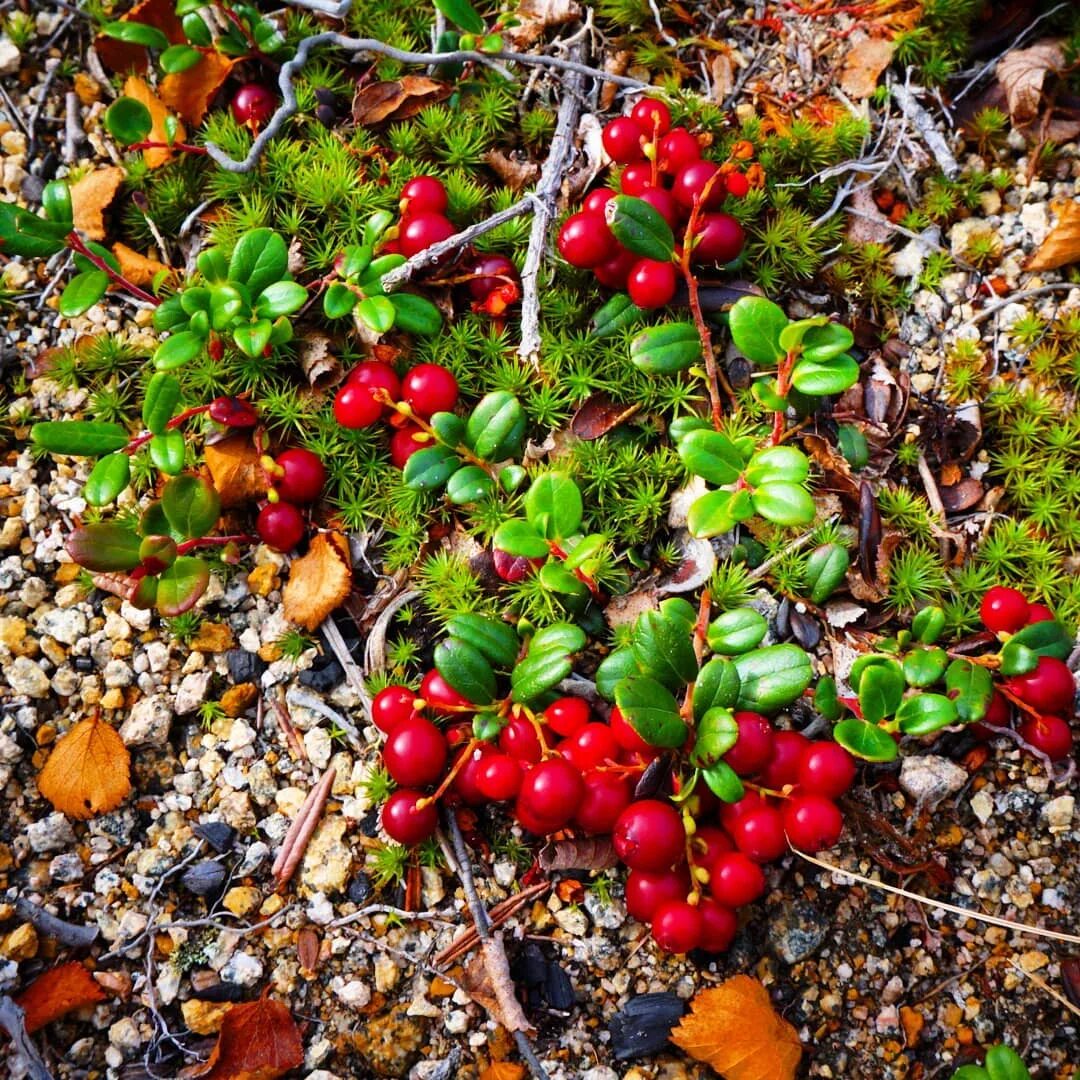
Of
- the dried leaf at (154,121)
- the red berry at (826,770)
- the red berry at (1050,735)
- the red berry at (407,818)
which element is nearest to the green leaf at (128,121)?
the dried leaf at (154,121)

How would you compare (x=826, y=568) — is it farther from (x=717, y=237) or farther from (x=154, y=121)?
(x=154, y=121)

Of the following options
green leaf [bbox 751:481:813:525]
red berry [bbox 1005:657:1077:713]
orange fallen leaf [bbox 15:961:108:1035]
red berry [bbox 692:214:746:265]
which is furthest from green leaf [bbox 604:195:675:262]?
orange fallen leaf [bbox 15:961:108:1035]

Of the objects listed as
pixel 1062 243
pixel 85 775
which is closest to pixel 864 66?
pixel 1062 243

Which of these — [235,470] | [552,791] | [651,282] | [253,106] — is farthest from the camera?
[253,106]

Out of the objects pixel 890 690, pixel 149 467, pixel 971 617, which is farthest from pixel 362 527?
pixel 971 617

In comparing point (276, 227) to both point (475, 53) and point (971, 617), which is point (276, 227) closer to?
point (475, 53)

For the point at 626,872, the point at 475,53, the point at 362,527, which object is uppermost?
the point at 475,53

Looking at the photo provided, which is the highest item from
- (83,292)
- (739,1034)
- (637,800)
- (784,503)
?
(83,292)
